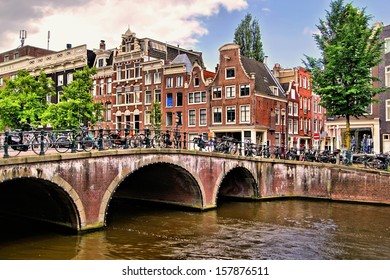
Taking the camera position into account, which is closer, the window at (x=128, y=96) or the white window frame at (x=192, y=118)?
the white window frame at (x=192, y=118)

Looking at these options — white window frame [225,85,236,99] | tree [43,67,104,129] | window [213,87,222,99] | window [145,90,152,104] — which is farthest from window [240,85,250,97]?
tree [43,67,104,129]

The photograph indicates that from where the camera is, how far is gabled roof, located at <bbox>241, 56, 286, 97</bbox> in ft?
108

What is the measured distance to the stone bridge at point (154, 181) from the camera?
12.5 m

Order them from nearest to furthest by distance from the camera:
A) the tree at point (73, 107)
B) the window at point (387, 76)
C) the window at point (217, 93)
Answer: the window at point (387, 76) → the tree at point (73, 107) → the window at point (217, 93)

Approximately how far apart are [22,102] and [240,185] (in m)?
17.0

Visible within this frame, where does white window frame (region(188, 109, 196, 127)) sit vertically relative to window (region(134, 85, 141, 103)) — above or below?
below

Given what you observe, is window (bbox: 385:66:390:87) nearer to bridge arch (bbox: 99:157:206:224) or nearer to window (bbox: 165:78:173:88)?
bridge arch (bbox: 99:157:206:224)

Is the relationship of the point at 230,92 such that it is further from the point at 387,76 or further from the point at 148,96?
the point at 387,76

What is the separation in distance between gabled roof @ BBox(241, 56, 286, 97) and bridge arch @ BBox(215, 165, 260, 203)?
11.7m

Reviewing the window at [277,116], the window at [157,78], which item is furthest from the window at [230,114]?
the window at [157,78]

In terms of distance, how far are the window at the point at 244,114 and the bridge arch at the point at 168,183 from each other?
13497mm

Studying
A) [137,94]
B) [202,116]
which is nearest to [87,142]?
[202,116]

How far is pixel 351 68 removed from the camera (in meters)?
22.3

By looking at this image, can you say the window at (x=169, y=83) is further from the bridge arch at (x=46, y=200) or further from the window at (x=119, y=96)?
the bridge arch at (x=46, y=200)
